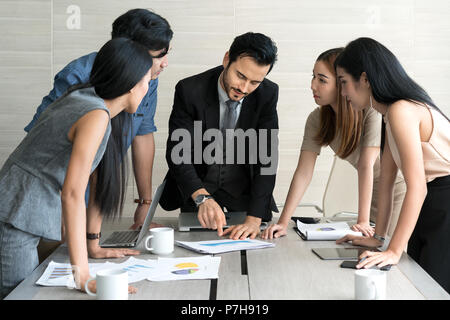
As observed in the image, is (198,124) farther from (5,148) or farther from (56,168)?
(5,148)

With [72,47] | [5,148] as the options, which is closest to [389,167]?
[72,47]

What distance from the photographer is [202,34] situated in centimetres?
348

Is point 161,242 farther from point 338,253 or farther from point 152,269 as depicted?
point 338,253

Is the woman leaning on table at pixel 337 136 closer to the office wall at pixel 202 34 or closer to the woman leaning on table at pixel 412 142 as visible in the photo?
the woman leaning on table at pixel 412 142

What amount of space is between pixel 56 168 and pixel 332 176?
79.3 inches

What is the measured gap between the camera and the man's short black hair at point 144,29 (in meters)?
1.99

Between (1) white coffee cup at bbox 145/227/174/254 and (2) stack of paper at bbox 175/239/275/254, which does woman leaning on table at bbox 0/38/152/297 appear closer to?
(1) white coffee cup at bbox 145/227/174/254

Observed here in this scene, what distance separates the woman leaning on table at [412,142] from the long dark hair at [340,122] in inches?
11.3

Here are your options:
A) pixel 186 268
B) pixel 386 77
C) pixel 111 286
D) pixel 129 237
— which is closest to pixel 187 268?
pixel 186 268

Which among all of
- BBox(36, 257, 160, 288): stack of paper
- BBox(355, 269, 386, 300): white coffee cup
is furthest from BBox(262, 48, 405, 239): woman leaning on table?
BBox(355, 269, 386, 300): white coffee cup

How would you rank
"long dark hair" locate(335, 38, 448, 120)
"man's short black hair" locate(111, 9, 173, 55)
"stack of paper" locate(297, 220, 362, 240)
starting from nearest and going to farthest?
"long dark hair" locate(335, 38, 448, 120) → "stack of paper" locate(297, 220, 362, 240) → "man's short black hair" locate(111, 9, 173, 55)

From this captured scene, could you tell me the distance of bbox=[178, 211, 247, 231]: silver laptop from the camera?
2039 millimetres

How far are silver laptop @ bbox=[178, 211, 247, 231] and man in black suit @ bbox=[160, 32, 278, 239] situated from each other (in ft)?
0.19

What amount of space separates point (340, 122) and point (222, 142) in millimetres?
517
